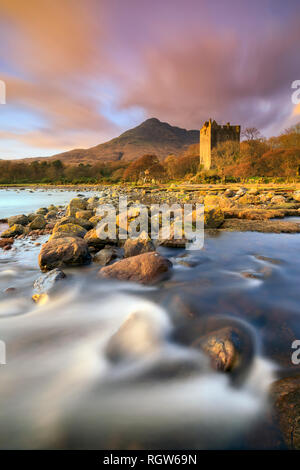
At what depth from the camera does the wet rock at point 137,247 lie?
429cm

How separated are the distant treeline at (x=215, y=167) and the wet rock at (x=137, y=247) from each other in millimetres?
31691

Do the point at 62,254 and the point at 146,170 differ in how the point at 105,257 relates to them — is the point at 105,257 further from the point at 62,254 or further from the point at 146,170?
the point at 146,170

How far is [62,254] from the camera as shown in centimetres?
406

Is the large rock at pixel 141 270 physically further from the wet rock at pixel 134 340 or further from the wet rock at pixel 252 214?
the wet rock at pixel 252 214

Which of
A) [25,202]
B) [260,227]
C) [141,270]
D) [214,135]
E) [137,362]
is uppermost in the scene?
[214,135]

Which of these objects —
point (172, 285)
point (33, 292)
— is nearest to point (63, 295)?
point (33, 292)

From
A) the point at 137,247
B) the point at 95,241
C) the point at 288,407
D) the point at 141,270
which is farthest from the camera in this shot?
the point at 95,241

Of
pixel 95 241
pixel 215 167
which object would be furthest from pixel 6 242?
pixel 215 167

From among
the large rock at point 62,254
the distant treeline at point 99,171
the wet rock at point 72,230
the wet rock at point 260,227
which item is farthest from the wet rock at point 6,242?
the distant treeline at point 99,171

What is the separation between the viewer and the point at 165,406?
166cm

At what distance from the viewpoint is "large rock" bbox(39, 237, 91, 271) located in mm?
3991

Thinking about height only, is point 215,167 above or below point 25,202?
above

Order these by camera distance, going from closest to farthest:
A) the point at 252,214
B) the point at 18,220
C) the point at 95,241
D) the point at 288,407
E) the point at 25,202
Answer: the point at 288,407 → the point at 95,241 → the point at 18,220 → the point at 252,214 → the point at 25,202

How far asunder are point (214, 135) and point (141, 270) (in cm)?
6643
